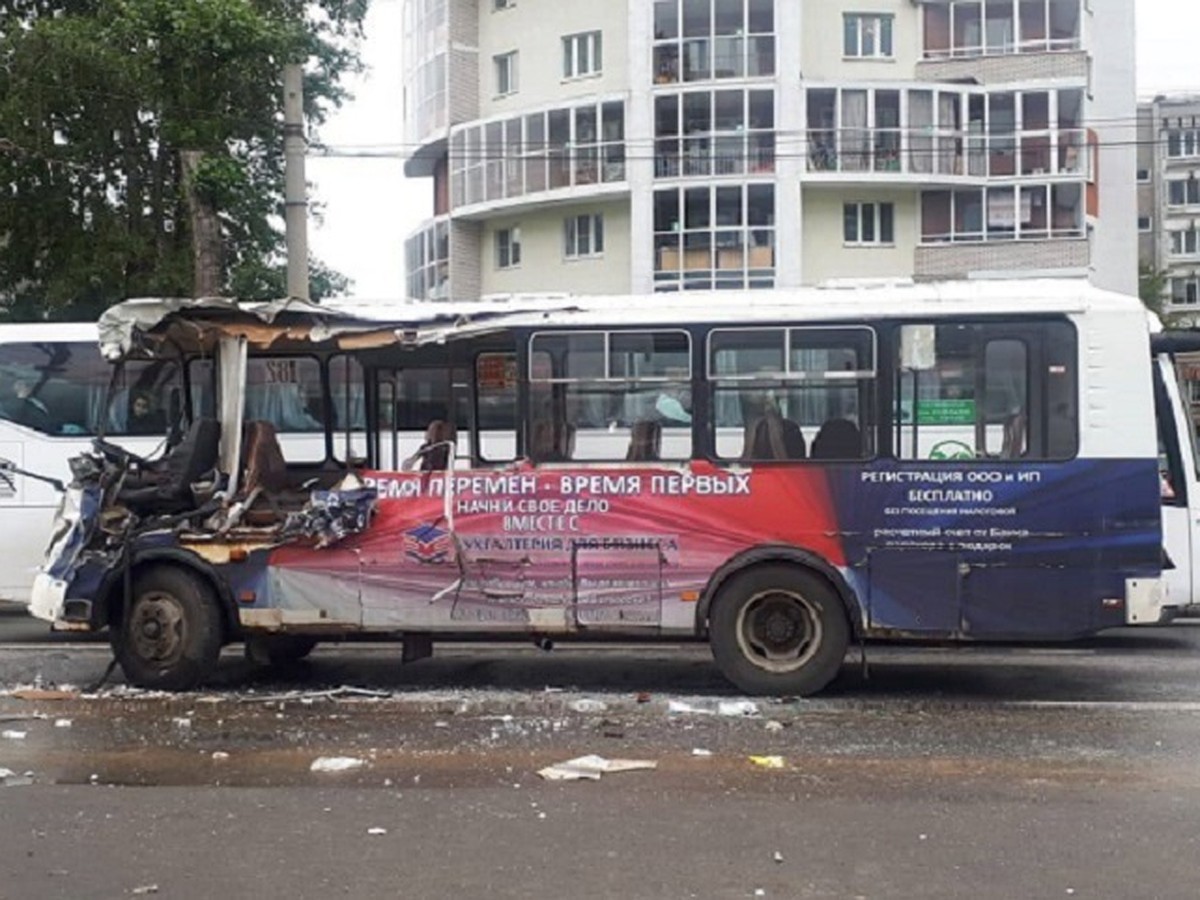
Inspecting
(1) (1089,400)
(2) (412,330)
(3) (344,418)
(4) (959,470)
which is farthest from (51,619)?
(1) (1089,400)

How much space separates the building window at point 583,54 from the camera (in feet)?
141

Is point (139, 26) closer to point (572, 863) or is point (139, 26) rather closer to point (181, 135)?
point (181, 135)

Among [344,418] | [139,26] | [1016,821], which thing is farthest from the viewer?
[139,26]

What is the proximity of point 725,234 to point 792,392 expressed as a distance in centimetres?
3135

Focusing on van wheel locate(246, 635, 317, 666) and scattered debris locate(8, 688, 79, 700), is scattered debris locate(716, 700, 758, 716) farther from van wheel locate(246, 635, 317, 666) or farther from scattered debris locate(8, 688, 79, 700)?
scattered debris locate(8, 688, 79, 700)

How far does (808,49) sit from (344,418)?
33.7m

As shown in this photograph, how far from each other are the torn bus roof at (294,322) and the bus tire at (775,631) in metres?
2.32

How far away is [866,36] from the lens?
42594mm

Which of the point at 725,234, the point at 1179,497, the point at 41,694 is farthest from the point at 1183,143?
the point at 41,694

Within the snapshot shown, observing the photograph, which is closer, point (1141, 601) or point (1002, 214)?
point (1141, 601)

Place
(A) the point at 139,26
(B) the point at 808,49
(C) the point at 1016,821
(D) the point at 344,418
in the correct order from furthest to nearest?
(B) the point at 808,49 → (A) the point at 139,26 → (D) the point at 344,418 → (C) the point at 1016,821

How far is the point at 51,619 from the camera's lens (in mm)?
10258

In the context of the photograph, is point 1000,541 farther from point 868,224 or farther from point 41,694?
point 868,224

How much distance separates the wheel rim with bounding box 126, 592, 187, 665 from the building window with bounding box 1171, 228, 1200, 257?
81.0 m
